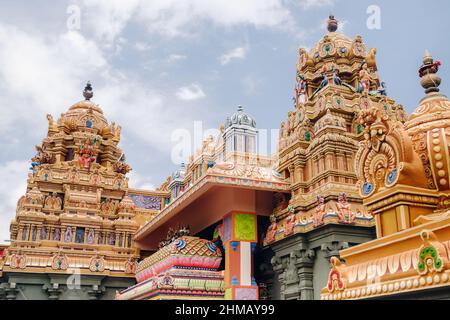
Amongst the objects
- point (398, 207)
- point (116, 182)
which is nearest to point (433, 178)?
point (398, 207)

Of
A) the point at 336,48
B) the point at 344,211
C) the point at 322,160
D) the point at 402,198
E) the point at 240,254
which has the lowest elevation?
the point at 402,198

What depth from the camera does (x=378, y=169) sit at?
843 centimetres

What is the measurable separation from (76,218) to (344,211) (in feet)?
52.4

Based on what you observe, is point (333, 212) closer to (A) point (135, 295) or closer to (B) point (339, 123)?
(B) point (339, 123)

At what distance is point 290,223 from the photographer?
1658 cm

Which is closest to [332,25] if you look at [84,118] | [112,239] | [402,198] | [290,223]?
[290,223]

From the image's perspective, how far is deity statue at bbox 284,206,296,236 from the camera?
53.7ft

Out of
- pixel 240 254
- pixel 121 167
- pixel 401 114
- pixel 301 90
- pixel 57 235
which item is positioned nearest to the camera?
pixel 240 254

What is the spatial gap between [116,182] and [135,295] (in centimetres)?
1006

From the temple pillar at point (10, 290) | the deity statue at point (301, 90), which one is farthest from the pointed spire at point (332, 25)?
the temple pillar at point (10, 290)

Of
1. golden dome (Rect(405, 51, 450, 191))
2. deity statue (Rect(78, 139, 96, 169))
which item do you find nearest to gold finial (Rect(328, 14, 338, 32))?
golden dome (Rect(405, 51, 450, 191))

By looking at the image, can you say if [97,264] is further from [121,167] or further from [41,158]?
[41,158]

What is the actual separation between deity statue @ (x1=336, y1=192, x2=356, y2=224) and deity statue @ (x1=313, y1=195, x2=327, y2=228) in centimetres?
46
